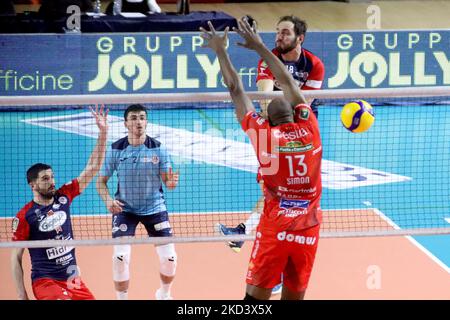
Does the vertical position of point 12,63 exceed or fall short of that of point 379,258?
it exceeds it

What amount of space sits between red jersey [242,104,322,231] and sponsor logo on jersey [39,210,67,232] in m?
2.02

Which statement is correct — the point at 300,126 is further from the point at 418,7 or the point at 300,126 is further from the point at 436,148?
the point at 418,7

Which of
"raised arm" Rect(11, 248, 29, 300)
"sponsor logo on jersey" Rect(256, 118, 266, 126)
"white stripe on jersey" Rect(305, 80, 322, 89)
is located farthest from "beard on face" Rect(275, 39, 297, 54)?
"raised arm" Rect(11, 248, 29, 300)

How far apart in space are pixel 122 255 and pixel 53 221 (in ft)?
2.63

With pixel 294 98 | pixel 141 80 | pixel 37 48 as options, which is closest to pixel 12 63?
pixel 37 48

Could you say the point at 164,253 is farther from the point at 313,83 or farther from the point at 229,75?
the point at 313,83

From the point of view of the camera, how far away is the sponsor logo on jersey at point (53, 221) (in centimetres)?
892

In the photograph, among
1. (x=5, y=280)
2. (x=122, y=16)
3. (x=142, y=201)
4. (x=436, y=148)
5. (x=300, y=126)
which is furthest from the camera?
(x=122, y=16)

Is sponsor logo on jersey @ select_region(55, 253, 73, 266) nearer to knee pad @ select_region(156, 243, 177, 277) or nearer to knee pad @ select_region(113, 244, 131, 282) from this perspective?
knee pad @ select_region(113, 244, 131, 282)

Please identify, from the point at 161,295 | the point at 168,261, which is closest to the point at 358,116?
the point at 168,261

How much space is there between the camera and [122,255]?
9.35 metres

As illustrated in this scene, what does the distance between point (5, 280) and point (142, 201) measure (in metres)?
1.89

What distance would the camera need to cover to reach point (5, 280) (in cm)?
1018

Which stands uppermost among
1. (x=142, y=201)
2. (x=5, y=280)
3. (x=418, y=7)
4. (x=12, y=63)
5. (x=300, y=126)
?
(x=418, y=7)
